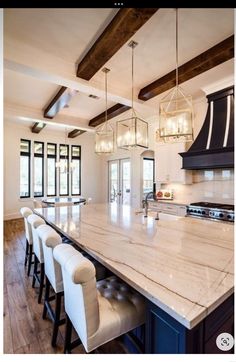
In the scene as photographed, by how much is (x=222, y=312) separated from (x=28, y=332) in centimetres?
163

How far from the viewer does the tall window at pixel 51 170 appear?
24.2 feet

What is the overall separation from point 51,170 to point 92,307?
7.00 meters

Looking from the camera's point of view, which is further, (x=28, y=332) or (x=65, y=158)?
(x=65, y=158)

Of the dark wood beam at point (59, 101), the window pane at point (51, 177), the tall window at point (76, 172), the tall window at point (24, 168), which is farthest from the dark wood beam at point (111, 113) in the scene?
the tall window at point (24, 168)

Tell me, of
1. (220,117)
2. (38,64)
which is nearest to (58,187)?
(38,64)

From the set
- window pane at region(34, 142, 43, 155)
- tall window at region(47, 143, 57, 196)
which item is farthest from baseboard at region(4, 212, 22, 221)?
window pane at region(34, 142, 43, 155)

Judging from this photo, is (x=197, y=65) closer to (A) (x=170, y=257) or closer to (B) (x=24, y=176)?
(A) (x=170, y=257)

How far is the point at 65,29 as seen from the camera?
6.66 ft

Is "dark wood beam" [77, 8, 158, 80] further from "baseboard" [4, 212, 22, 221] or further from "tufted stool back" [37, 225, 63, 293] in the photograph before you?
"baseboard" [4, 212, 22, 221]

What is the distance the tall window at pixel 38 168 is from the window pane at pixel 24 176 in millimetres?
275

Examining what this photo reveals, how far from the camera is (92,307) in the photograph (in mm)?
1032

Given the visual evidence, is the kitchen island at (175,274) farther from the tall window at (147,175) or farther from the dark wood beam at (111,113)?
the tall window at (147,175)
